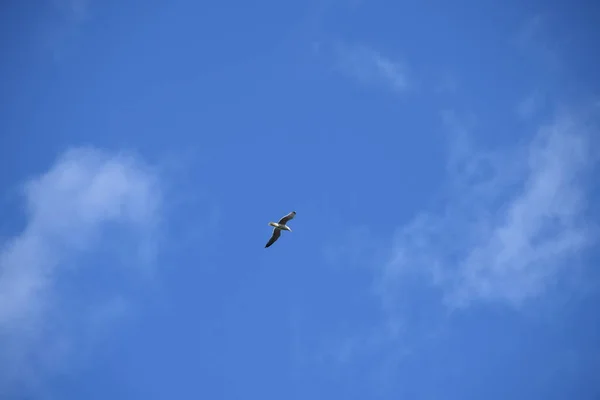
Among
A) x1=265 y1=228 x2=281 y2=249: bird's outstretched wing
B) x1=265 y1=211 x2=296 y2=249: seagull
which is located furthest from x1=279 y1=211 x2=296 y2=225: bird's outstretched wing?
x1=265 y1=228 x2=281 y2=249: bird's outstretched wing

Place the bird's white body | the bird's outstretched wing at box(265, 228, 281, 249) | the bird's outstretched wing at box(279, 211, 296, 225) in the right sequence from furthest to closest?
the bird's outstretched wing at box(265, 228, 281, 249), the bird's white body, the bird's outstretched wing at box(279, 211, 296, 225)

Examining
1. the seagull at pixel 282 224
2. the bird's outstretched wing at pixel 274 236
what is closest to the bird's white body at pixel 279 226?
the seagull at pixel 282 224

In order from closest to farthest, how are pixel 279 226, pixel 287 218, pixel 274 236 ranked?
pixel 287 218 → pixel 279 226 → pixel 274 236

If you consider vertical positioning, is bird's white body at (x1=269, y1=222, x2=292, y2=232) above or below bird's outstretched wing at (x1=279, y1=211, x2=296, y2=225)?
below

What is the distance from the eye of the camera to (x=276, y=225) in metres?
51.5

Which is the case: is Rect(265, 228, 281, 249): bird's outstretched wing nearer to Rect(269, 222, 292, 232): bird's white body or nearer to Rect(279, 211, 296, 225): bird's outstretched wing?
Rect(269, 222, 292, 232): bird's white body

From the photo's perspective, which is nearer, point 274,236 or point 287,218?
point 287,218

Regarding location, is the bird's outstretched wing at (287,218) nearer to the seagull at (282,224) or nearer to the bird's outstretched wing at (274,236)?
the seagull at (282,224)

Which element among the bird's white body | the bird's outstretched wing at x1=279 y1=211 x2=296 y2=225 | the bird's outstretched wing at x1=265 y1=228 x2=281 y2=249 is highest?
the bird's outstretched wing at x1=265 y1=228 x2=281 y2=249

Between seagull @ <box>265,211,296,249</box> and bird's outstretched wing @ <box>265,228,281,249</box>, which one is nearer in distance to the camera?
seagull @ <box>265,211,296,249</box>

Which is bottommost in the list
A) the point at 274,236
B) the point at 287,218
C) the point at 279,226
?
the point at 279,226

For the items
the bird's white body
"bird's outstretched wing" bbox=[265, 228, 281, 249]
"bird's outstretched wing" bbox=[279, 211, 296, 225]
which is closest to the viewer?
"bird's outstretched wing" bbox=[279, 211, 296, 225]

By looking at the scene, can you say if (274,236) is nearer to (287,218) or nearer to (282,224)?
(282,224)

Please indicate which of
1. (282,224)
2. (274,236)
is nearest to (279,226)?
(282,224)
